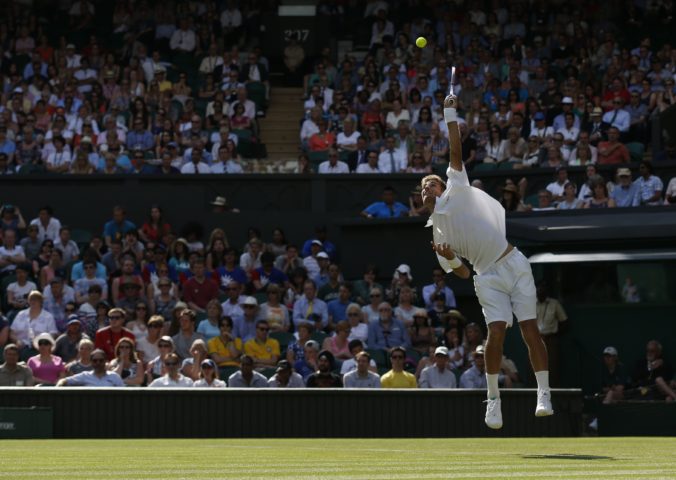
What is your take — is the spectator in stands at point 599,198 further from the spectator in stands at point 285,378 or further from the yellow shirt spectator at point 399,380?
the spectator in stands at point 285,378

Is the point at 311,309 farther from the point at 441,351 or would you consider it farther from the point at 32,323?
the point at 32,323

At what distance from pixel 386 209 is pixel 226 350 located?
15.8 feet

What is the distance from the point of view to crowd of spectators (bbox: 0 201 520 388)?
50.2ft

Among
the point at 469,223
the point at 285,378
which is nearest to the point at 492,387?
the point at 469,223

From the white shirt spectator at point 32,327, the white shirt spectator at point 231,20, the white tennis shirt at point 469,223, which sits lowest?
the white shirt spectator at point 32,327

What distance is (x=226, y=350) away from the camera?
53.9ft

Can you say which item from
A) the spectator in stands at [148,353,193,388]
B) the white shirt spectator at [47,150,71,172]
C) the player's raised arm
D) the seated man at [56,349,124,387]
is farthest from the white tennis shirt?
the white shirt spectator at [47,150,71,172]

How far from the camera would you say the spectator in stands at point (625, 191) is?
18.8 metres

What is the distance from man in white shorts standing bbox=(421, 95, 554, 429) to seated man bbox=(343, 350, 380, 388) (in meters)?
5.46

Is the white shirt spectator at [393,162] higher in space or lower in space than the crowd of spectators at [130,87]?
lower

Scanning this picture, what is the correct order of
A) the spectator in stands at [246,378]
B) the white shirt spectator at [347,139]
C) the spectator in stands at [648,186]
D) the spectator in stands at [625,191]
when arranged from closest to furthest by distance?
the spectator in stands at [246,378] < the spectator in stands at [648,186] < the spectator in stands at [625,191] < the white shirt spectator at [347,139]

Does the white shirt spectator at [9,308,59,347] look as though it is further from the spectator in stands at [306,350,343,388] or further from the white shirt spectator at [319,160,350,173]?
the white shirt spectator at [319,160,350,173]

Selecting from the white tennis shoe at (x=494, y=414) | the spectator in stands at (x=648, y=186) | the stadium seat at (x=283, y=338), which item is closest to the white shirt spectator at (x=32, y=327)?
the stadium seat at (x=283, y=338)

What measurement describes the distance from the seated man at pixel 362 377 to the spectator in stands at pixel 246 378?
0.91 m
